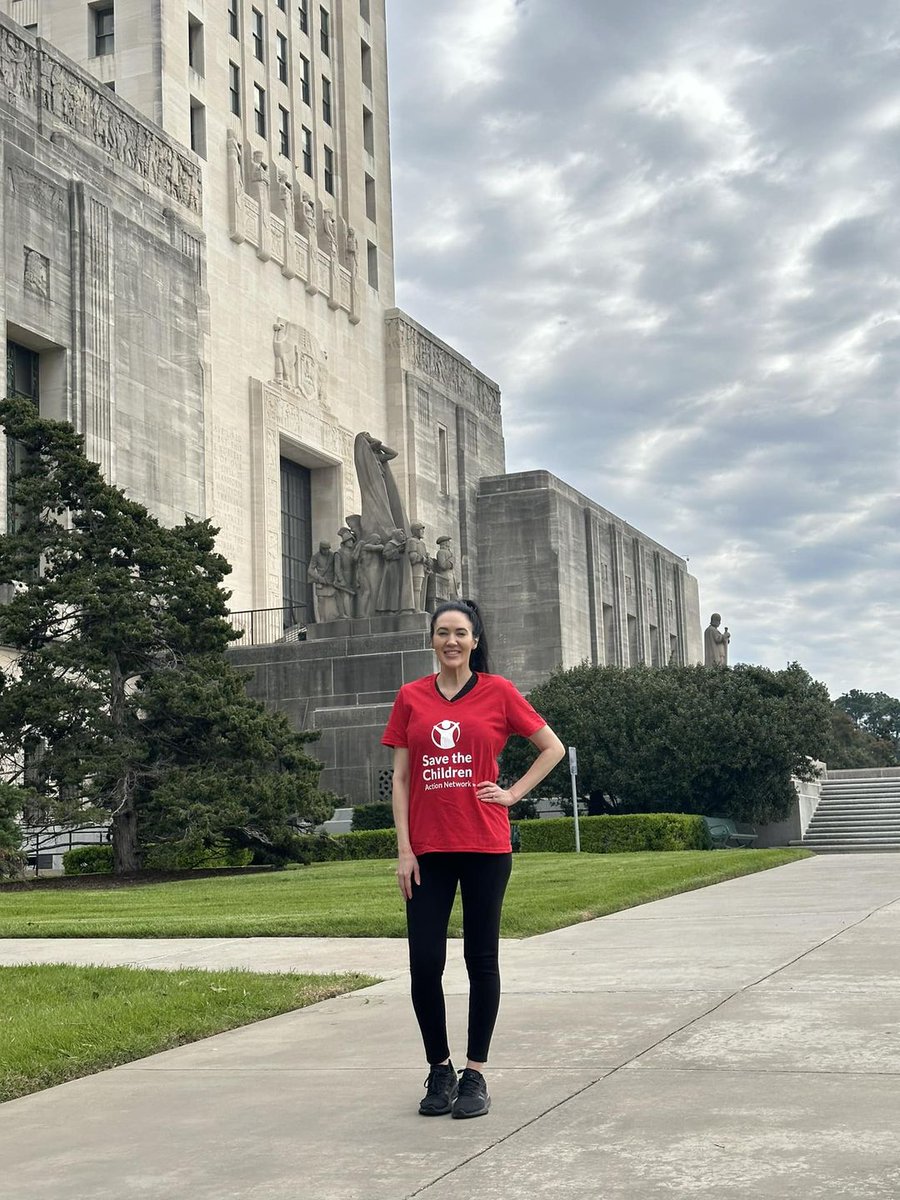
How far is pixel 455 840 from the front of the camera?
5324 mm

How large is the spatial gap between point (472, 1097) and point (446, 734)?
128 centimetres

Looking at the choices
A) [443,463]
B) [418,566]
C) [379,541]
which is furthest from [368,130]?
[418,566]

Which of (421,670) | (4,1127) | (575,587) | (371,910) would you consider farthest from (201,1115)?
(575,587)

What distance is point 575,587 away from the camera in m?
67.2

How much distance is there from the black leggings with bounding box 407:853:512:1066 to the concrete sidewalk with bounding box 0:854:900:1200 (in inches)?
12.3

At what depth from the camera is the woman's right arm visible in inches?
212

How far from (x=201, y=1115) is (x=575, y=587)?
62.4 m

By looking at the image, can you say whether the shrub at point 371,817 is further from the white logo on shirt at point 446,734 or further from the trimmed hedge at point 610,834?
the white logo on shirt at point 446,734

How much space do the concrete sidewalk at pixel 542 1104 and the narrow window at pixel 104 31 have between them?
46386 millimetres

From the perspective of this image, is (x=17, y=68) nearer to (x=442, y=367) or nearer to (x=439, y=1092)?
(x=442, y=367)

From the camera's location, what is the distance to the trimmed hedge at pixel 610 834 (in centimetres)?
3045

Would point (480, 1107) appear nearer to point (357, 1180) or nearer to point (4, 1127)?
point (357, 1180)

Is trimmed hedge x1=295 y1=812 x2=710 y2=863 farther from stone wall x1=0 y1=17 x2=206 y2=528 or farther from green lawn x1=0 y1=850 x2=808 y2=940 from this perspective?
stone wall x1=0 y1=17 x2=206 y2=528

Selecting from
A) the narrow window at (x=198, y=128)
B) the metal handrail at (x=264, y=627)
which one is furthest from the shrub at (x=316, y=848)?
the narrow window at (x=198, y=128)
